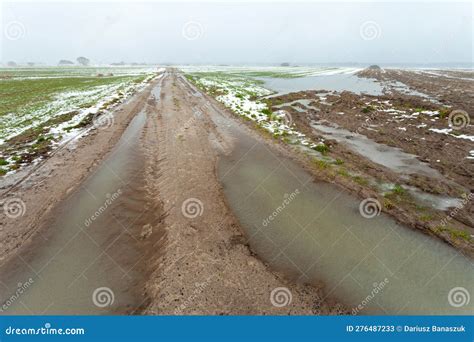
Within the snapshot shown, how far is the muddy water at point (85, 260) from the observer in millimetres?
6785

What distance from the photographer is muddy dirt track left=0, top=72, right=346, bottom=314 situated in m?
6.59

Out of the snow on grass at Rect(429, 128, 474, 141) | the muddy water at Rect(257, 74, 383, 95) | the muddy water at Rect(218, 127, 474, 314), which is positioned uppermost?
the muddy water at Rect(218, 127, 474, 314)

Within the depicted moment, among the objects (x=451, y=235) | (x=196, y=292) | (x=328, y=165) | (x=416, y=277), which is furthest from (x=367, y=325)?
(x=328, y=165)

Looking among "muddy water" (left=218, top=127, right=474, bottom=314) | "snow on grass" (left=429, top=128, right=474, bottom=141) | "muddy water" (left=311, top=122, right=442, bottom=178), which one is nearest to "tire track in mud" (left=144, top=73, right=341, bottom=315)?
"muddy water" (left=218, top=127, right=474, bottom=314)

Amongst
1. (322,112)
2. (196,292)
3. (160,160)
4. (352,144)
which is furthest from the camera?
(322,112)

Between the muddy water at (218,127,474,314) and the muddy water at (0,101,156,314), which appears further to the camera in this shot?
the muddy water at (218,127,474,314)

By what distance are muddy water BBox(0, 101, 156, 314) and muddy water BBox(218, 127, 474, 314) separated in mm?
3702

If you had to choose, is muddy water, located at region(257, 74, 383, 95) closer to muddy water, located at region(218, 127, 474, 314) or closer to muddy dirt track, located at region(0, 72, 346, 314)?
muddy dirt track, located at region(0, 72, 346, 314)

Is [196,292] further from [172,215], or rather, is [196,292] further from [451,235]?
[451,235]

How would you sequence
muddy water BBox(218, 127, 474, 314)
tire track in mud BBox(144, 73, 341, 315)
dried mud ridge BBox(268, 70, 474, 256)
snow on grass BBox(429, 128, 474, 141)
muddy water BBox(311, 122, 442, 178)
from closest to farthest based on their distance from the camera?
Answer: tire track in mud BBox(144, 73, 341, 315) < muddy water BBox(218, 127, 474, 314) < dried mud ridge BBox(268, 70, 474, 256) < muddy water BBox(311, 122, 442, 178) < snow on grass BBox(429, 128, 474, 141)

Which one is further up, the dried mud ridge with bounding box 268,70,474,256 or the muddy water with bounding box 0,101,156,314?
the muddy water with bounding box 0,101,156,314

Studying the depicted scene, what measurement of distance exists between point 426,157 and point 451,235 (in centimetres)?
745

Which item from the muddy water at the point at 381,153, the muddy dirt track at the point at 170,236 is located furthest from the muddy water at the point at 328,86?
the muddy dirt track at the point at 170,236

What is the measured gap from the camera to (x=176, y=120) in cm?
2298
